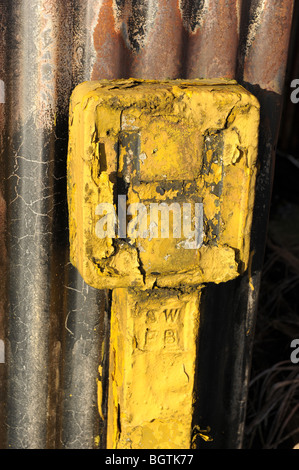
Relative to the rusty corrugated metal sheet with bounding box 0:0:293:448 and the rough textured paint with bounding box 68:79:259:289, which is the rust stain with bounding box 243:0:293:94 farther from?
the rough textured paint with bounding box 68:79:259:289

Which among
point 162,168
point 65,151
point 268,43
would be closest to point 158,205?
point 162,168

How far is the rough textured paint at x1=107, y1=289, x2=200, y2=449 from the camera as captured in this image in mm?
1219

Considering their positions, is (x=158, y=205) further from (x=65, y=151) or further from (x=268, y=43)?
(x=268, y=43)

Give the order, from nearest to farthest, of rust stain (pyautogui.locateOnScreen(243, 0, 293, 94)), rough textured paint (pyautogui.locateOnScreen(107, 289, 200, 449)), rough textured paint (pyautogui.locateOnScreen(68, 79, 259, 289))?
rough textured paint (pyautogui.locateOnScreen(68, 79, 259, 289))
rough textured paint (pyautogui.locateOnScreen(107, 289, 200, 449))
rust stain (pyautogui.locateOnScreen(243, 0, 293, 94))

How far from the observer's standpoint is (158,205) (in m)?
1.14

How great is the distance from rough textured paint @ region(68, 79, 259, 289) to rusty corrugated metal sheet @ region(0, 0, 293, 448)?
0.10m

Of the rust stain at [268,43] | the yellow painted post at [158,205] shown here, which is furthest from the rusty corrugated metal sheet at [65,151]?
the yellow painted post at [158,205]

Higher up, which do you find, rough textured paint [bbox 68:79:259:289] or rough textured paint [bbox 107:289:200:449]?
rough textured paint [bbox 68:79:259:289]

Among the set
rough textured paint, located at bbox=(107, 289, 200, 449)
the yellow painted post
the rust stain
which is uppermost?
the rust stain

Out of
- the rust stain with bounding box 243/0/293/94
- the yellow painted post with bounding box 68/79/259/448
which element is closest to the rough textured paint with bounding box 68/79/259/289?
the yellow painted post with bounding box 68/79/259/448

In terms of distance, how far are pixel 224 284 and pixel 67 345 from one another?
1.31 feet

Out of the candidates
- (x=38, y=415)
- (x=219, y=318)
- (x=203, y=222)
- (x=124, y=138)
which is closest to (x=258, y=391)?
(x=219, y=318)

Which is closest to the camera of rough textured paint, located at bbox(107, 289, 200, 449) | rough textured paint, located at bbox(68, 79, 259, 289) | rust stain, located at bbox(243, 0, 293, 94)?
rough textured paint, located at bbox(68, 79, 259, 289)
